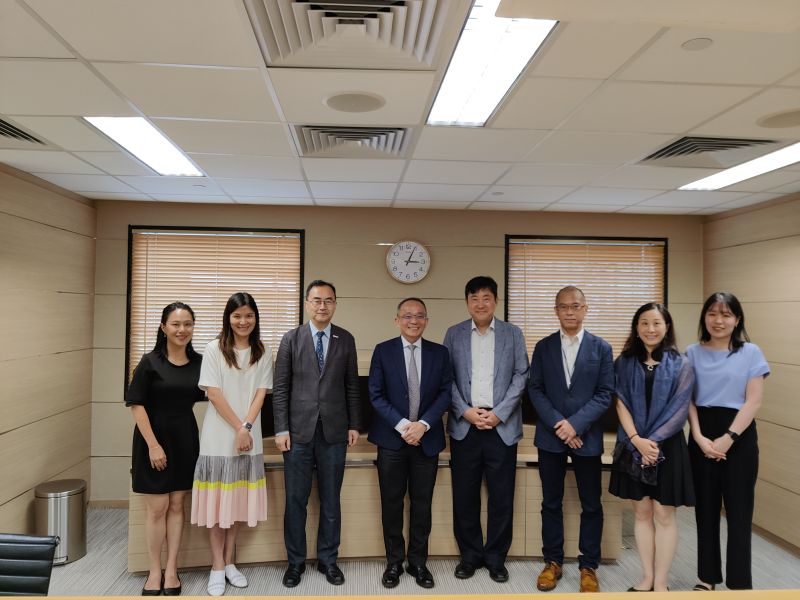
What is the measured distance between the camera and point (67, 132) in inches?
119

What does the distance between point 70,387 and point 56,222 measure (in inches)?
54.7

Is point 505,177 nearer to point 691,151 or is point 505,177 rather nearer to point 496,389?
point 691,151

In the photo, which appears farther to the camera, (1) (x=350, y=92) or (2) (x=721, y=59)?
(1) (x=350, y=92)

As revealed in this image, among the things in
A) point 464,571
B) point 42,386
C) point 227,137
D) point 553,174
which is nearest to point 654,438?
point 464,571

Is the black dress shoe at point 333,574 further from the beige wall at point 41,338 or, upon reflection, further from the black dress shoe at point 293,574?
the beige wall at point 41,338

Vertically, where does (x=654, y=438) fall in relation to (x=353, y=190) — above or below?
below

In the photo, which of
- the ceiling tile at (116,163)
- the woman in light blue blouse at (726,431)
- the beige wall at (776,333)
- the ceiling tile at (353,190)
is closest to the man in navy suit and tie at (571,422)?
the woman in light blue blouse at (726,431)

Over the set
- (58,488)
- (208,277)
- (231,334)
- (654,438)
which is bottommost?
(58,488)

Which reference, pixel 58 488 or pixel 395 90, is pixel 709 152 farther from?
pixel 58 488

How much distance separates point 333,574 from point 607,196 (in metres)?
3.53

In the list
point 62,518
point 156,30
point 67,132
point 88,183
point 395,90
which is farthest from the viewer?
point 88,183

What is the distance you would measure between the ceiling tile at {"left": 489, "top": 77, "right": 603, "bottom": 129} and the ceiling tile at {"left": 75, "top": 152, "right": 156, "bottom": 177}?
2391mm

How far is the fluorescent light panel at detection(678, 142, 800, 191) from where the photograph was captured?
11.0ft

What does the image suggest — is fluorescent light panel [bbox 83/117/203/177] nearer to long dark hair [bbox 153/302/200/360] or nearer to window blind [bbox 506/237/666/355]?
long dark hair [bbox 153/302/200/360]
